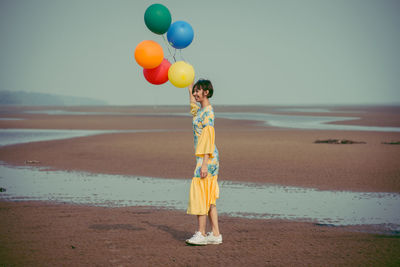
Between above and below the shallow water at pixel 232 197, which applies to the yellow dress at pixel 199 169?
above

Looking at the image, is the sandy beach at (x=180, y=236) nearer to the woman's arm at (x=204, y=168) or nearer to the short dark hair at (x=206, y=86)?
the woman's arm at (x=204, y=168)

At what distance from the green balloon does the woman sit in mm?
1488

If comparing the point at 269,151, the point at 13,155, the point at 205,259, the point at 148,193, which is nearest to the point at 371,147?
the point at 269,151

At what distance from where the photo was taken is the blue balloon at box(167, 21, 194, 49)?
690 cm

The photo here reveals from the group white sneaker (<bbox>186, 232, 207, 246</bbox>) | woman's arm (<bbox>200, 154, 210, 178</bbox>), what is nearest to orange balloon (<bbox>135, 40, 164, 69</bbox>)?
woman's arm (<bbox>200, 154, 210, 178</bbox>)

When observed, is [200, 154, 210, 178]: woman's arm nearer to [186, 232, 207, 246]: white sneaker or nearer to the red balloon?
[186, 232, 207, 246]: white sneaker

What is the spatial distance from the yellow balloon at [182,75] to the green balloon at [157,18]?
779 millimetres

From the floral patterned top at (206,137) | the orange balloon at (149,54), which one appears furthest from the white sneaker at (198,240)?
the orange balloon at (149,54)

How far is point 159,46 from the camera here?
688 centimetres

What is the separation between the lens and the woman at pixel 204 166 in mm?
5781

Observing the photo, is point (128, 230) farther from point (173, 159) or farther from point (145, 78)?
point (173, 159)

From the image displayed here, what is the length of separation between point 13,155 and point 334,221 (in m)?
13.3

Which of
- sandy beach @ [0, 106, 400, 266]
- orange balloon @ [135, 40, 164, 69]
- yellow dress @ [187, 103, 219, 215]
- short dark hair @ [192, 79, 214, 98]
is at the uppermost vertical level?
orange balloon @ [135, 40, 164, 69]

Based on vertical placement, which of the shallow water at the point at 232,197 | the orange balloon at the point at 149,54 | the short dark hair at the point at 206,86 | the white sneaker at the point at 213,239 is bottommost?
the shallow water at the point at 232,197
